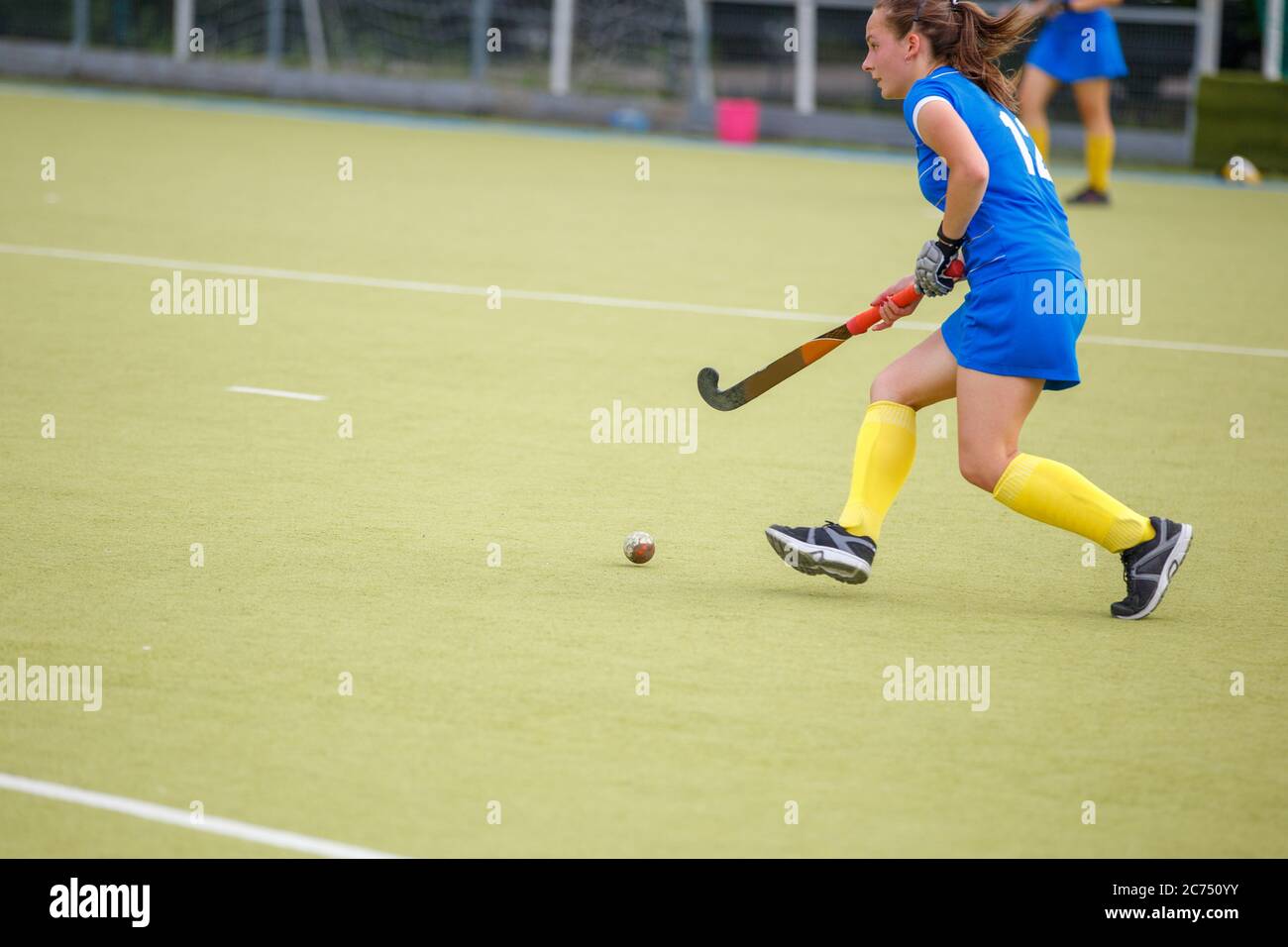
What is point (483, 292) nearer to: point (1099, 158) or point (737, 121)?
point (1099, 158)

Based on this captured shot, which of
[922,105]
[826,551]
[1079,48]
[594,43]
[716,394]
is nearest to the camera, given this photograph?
[922,105]

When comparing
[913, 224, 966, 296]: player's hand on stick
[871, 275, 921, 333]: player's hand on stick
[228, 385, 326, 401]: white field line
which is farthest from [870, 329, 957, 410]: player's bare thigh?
[228, 385, 326, 401]: white field line

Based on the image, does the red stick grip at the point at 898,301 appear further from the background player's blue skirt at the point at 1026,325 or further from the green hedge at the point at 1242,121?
the green hedge at the point at 1242,121

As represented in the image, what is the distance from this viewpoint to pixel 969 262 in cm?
502

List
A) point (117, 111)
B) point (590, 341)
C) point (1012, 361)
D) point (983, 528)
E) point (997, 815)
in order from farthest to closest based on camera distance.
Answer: point (117, 111)
point (590, 341)
point (983, 528)
point (1012, 361)
point (997, 815)

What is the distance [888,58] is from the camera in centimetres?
503

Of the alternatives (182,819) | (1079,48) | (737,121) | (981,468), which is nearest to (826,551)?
(981,468)

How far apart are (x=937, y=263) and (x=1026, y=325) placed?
0.29 m

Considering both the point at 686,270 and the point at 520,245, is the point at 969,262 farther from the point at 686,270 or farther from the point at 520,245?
the point at 520,245

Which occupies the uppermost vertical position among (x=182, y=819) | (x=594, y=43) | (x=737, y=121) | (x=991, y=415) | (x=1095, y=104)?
(x=594, y=43)

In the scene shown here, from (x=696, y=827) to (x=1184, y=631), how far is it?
78.9 inches

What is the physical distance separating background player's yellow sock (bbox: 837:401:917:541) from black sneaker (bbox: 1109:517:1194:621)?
0.66 meters

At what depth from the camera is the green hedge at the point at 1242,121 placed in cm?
1784
